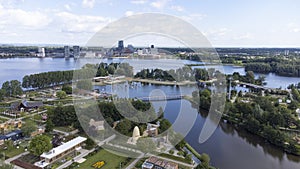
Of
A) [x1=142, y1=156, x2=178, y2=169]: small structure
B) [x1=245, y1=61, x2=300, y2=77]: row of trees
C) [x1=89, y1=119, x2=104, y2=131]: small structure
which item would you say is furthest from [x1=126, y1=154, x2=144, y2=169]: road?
[x1=245, y1=61, x2=300, y2=77]: row of trees

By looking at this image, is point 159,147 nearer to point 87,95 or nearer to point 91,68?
point 87,95

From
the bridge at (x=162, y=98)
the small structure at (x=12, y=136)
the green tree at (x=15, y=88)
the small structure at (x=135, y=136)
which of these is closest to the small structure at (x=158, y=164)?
the small structure at (x=135, y=136)

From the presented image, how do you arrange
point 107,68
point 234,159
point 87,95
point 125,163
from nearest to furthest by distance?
point 125,163 < point 234,159 < point 87,95 < point 107,68

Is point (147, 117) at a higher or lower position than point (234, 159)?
higher

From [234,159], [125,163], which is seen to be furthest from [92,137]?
[234,159]

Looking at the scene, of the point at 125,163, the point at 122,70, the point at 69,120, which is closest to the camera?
the point at 125,163

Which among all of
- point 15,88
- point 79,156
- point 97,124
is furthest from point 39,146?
point 15,88

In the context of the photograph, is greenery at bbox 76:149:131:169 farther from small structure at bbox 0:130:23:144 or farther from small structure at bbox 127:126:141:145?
small structure at bbox 0:130:23:144
